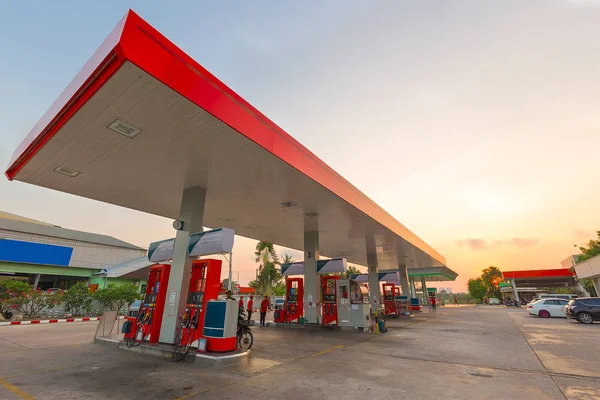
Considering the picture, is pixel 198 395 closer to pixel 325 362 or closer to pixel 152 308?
pixel 325 362

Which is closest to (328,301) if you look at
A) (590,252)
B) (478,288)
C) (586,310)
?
(586,310)

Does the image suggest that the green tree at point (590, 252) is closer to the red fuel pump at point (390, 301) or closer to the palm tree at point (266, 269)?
the red fuel pump at point (390, 301)

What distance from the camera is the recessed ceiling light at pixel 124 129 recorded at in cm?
576

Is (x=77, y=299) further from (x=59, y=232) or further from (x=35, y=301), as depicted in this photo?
(x=59, y=232)

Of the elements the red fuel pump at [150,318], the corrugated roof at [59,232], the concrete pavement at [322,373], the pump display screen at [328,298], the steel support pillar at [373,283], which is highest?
the corrugated roof at [59,232]

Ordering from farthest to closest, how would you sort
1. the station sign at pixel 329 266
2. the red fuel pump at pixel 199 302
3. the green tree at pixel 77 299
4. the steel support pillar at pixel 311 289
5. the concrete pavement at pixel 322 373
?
1. the green tree at pixel 77 299
2. the steel support pillar at pixel 311 289
3. the station sign at pixel 329 266
4. the red fuel pump at pixel 199 302
5. the concrete pavement at pixel 322 373

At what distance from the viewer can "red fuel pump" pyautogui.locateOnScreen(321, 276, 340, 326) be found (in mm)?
13820

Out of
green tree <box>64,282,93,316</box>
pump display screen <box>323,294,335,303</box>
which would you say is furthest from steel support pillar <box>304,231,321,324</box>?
green tree <box>64,282,93,316</box>

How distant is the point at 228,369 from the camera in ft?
20.1

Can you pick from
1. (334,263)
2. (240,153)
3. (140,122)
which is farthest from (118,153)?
(334,263)

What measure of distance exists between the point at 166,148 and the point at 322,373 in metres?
6.14

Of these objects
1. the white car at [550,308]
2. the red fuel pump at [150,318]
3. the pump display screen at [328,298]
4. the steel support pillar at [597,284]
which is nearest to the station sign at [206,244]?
the red fuel pump at [150,318]

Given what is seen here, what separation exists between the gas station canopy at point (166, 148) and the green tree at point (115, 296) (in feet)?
39.6

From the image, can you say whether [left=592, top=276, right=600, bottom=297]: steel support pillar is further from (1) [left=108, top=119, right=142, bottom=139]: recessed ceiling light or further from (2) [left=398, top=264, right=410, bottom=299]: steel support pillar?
(1) [left=108, top=119, right=142, bottom=139]: recessed ceiling light
